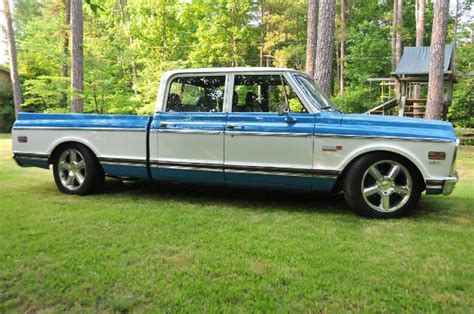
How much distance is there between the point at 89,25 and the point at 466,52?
1001 inches

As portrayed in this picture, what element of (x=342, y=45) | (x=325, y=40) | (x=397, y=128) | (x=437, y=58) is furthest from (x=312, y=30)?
(x=342, y=45)

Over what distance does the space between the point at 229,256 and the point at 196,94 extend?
2.84 meters

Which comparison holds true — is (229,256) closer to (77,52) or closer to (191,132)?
(191,132)

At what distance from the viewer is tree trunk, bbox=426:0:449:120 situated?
1236cm

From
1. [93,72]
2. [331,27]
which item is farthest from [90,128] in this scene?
[93,72]

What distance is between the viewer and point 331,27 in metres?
9.76

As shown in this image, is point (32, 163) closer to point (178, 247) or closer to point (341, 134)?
point (178, 247)

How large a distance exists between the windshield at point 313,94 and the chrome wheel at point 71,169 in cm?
330

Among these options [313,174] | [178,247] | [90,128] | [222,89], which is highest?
[222,89]

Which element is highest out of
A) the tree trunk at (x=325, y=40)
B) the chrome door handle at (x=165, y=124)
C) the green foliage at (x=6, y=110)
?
the tree trunk at (x=325, y=40)

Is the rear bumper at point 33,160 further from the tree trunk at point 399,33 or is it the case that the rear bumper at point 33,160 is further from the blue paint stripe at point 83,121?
the tree trunk at point 399,33

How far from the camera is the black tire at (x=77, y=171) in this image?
6215mm

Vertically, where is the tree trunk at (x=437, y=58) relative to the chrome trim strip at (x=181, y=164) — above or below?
above

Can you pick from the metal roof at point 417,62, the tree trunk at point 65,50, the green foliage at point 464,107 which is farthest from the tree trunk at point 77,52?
the green foliage at point 464,107
